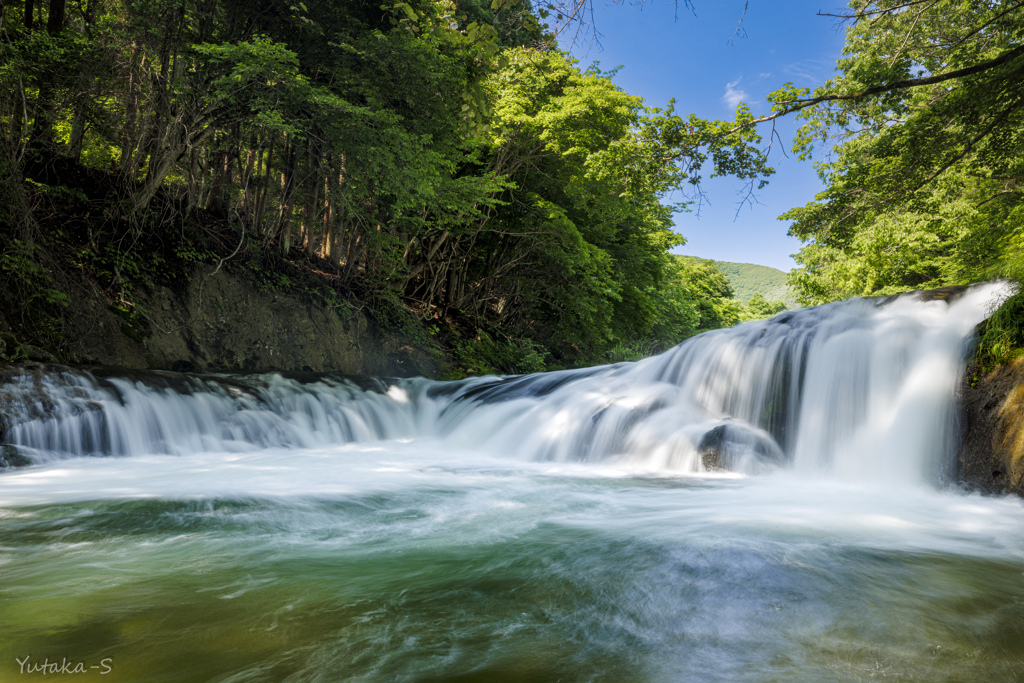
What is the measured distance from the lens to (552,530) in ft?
11.4

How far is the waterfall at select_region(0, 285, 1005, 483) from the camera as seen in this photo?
5.34 metres

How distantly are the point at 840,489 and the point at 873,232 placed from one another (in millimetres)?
11284

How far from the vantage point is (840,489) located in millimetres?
4836

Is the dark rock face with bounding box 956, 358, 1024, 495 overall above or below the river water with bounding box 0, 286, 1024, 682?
above

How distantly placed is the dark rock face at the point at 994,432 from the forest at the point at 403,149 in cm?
160

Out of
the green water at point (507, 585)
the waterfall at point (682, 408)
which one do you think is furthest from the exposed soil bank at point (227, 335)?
the green water at point (507, 585)

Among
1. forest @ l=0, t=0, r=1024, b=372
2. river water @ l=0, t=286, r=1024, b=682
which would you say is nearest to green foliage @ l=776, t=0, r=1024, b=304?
forest @ l=0, t=0, r=1024, b=372

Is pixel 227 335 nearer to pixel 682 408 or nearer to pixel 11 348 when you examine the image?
pixel 11 348

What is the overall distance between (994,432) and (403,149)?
847cm

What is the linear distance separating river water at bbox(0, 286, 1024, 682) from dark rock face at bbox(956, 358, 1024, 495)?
6.3 inches

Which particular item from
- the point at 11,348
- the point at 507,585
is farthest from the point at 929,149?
the point at 11,348

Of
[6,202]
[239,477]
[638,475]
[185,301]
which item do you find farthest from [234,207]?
[638,475]

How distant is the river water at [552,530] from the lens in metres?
1.78

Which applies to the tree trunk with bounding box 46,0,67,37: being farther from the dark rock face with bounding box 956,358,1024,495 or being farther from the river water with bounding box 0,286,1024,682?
the dark rock face with bounding box 956,358,1024,495
